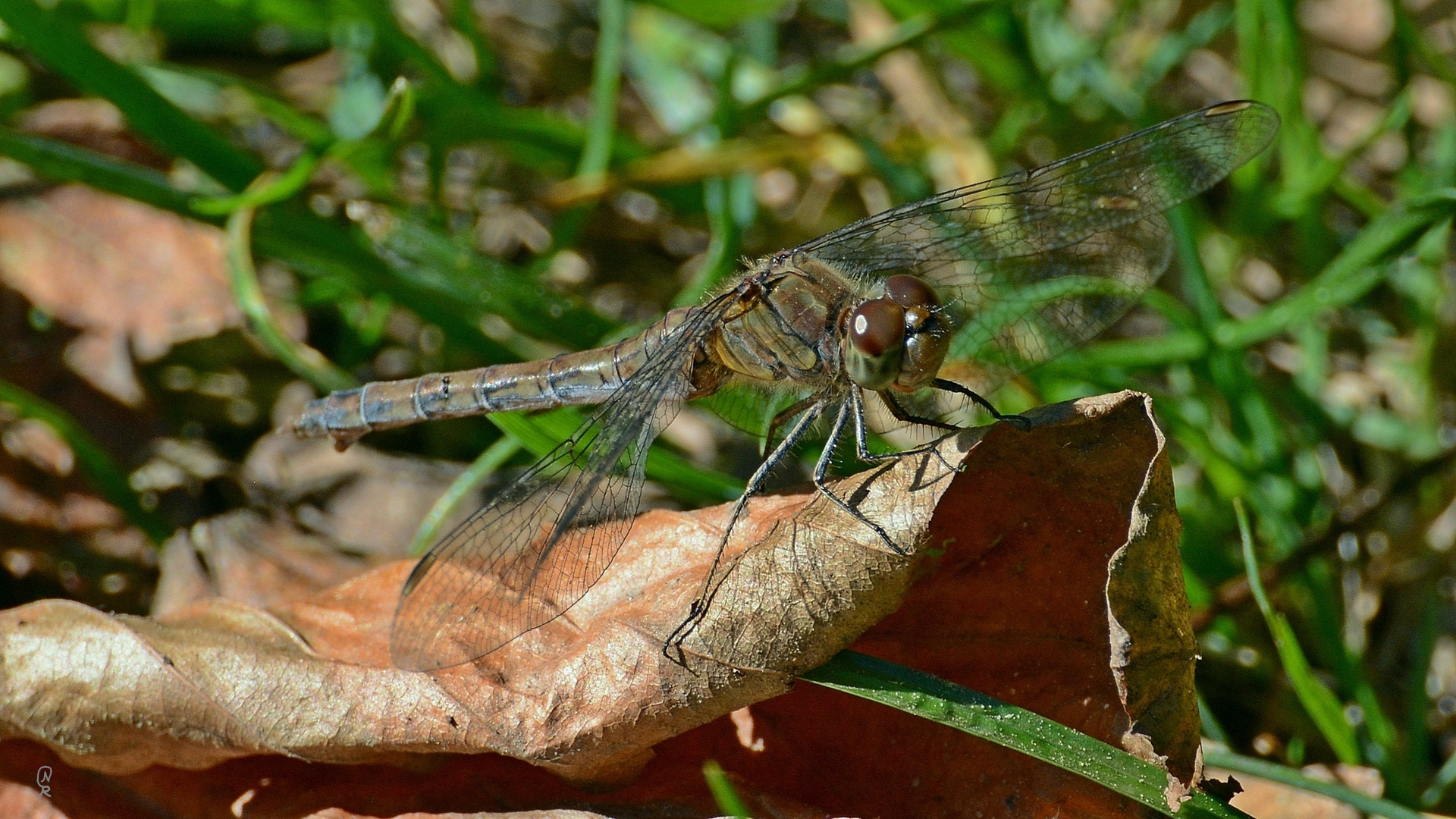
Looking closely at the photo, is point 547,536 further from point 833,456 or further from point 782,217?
point 782,217

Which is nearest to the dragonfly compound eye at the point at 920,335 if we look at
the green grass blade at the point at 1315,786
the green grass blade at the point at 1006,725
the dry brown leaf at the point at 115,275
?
the green grass blade at the point at 1006,725

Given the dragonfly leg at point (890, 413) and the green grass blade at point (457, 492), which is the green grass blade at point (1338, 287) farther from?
the green grass blade at point (457, 492)

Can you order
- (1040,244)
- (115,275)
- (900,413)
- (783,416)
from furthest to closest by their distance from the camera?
(115,275) < (1040,244) < (783,416) < (900,413)

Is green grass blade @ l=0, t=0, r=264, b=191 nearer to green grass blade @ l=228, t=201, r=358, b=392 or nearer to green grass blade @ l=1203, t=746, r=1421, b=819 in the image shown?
green grass blade @ l=228, t=201, r=358, b=392

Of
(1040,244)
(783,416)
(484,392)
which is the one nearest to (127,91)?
(484,392)

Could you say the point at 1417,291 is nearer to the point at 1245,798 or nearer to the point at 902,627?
the point at 1245,798

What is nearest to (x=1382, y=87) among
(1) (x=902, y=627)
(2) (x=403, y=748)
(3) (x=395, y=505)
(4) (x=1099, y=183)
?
(4) (x=1099, y=183)
